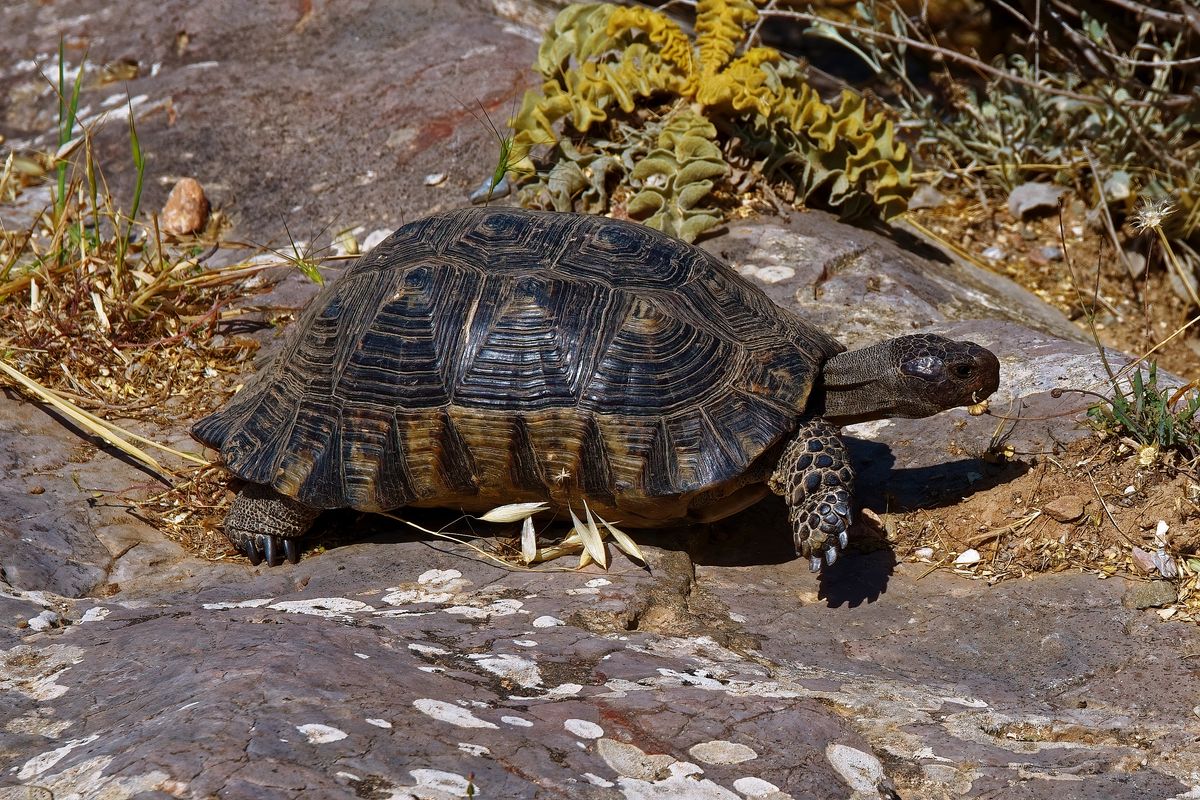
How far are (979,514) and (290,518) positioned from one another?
7.91 ft

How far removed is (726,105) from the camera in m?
5.93

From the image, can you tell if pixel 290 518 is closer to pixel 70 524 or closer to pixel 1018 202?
pixel 70 524

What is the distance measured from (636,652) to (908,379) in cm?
138

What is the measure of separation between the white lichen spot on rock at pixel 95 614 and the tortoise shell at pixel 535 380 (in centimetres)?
75

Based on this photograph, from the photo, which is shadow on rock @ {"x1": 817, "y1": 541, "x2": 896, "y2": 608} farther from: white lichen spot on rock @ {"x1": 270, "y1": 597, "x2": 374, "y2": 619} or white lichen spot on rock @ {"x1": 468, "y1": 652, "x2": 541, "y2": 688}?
white lichen spot on rock @ {"x1": 270, "y1": 597, "x2": 374, "y2": 619}

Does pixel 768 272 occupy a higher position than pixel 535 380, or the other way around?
pixel 535 380

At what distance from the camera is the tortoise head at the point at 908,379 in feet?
12.7

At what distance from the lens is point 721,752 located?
8.70 ft

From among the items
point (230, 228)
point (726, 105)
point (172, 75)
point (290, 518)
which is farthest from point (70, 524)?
point (172, 75)

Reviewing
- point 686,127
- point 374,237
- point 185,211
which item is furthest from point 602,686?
point 185,211

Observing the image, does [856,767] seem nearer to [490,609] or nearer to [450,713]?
[450,713]

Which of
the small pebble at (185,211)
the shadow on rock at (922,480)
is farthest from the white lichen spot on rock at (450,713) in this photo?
the small pebble at (185,211)


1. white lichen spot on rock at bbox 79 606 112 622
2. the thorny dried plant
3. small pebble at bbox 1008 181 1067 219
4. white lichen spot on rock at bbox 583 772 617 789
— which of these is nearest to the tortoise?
white lichen spot on rock at bbox 79 606 112 622

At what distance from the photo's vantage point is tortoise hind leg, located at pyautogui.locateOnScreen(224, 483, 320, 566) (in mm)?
4035
